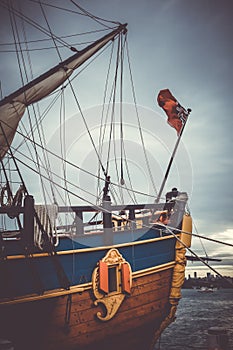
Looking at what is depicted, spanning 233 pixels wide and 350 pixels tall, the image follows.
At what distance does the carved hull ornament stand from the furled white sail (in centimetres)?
439

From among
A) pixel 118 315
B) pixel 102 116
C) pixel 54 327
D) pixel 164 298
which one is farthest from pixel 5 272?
pixel 102 116

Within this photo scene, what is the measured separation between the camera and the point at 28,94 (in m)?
10.9

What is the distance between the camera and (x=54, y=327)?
27.6 feet

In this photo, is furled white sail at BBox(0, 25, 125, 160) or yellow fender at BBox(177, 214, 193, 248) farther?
yellow fender at BBox(177, 214, 193, 248)

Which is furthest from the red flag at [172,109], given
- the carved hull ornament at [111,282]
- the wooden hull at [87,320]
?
the carved hull ornament at [111,282]

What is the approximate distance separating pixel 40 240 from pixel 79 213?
190 cm

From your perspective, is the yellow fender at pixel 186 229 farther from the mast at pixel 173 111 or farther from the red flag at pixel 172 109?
the red flag at pixel 172 109

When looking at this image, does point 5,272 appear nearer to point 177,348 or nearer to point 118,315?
point 118,315

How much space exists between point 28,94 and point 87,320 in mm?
6703

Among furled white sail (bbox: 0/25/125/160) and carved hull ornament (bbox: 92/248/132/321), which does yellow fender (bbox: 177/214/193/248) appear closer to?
carved hull ornament (bbox: 92/248/132/321)

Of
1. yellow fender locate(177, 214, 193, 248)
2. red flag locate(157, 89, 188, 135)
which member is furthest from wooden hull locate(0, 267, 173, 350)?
red flag locate(157, 89, 188, 135)

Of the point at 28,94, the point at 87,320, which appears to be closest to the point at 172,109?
the point at 28,94

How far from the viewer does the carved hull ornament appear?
9008 millimetres

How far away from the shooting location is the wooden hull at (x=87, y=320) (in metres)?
8.11
